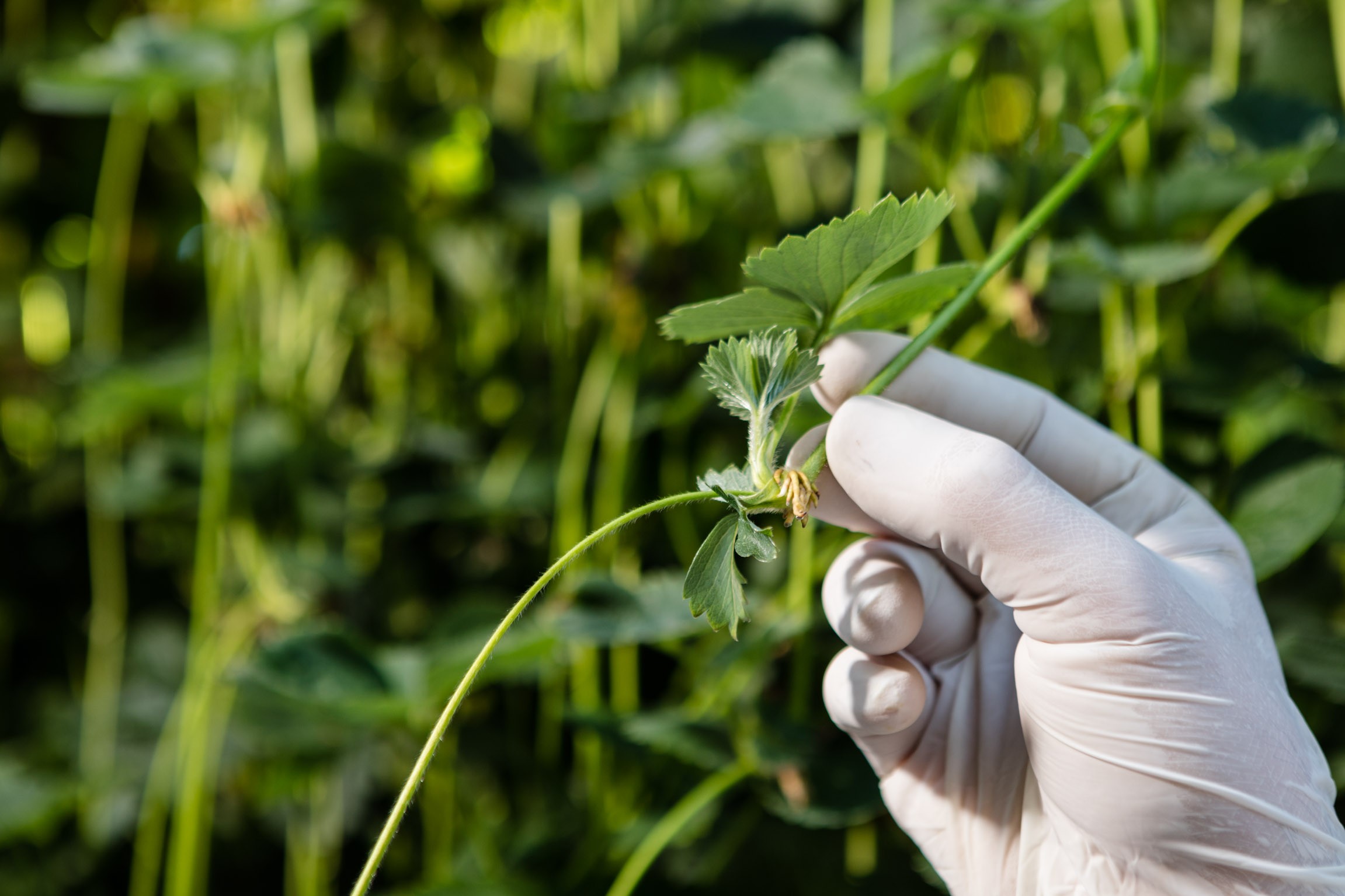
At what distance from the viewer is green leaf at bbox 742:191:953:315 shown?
25 cm

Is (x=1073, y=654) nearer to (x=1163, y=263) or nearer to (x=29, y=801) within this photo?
(x=1163, y=263)

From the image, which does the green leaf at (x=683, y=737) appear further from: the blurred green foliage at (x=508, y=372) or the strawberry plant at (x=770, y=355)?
the strawberry plant at (x=770, y=355)

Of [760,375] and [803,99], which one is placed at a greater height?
[803,99]

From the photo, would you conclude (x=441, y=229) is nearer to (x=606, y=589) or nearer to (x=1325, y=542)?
(x=606, y=589)

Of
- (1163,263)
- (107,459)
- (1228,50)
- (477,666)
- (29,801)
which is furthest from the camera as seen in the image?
(107,459)

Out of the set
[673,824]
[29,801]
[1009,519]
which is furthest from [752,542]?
[29,801]

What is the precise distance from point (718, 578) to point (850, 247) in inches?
4.0

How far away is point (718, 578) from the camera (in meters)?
0.25

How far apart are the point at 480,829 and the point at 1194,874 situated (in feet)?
1.43

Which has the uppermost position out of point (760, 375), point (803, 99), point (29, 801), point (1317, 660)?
point (803, 99)

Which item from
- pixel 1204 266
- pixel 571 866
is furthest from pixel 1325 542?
pixel 571 866

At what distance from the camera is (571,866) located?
52cm

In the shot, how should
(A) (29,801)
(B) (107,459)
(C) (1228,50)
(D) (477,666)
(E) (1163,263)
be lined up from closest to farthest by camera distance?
(D) (477,666) < (E) (1163,263) < (C) (1228,50) < (A) (29,801) < (B) (107,459)

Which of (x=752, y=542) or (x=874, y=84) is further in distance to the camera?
(x=874, y=84)
